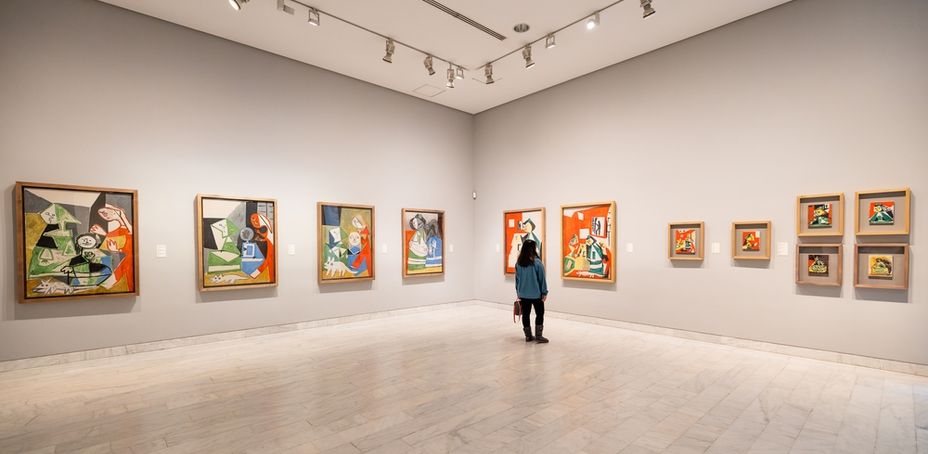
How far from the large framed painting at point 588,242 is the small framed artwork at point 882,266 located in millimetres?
3191

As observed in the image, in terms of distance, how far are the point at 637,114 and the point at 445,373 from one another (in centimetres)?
544

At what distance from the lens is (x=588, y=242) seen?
25.8 ft

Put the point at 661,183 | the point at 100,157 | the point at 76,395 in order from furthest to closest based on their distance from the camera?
the point at 661,183
the point at 100,157
the point at 76,395

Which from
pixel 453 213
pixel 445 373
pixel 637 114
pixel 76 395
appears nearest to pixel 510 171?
pixel 453 213

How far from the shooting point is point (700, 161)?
647 cm

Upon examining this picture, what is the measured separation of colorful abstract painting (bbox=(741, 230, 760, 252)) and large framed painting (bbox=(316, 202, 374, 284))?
6.23 meters

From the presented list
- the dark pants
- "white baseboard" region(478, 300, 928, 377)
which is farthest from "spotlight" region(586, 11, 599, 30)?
"white baseboard" region(478, 300, 928, 377)

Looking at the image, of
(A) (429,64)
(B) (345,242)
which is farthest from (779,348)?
(B) (345,242)

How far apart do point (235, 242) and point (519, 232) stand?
5.46m

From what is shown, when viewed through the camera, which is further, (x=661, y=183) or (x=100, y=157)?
(x=661, y=183)

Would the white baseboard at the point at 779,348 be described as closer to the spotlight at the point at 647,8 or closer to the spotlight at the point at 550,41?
the spotlight at the point at 647,8

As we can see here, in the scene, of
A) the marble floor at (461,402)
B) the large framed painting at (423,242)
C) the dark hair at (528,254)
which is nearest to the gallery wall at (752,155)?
the marble floor at (461,402)

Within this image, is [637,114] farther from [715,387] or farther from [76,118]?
[76,118]

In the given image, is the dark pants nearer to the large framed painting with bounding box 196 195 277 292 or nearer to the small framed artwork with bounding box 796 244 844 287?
the small framed artwork with bounding box 796 244 844 287
